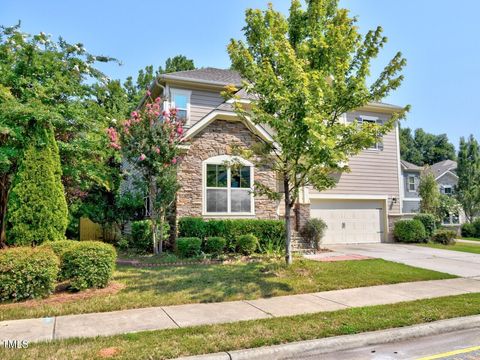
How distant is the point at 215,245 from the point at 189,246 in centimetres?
96

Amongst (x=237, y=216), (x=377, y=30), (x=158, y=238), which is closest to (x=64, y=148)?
(x=158, y=238)

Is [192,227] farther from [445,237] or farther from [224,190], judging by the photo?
[445,237]

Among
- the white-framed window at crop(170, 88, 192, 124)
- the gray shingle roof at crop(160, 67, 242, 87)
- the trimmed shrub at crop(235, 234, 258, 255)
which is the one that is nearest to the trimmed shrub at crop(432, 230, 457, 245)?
the trimmed shrub at crop(235, 234, 258, 255)

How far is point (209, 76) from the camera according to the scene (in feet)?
57.6

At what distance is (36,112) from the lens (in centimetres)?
Answer: 891

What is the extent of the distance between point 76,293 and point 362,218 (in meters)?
15.0

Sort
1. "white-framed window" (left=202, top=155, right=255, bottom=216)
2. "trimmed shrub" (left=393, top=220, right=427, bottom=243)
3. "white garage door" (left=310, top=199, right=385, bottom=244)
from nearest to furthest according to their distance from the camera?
"white-framed window" (left=202, top=155, right=255, bottom=216) → "white garage door" (left=310, top=199, right=385, bottom=244) → "trimmed shrub" (left=393, top=220, right=427, bottom=243)

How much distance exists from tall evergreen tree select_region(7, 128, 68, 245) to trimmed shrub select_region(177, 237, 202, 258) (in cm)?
409

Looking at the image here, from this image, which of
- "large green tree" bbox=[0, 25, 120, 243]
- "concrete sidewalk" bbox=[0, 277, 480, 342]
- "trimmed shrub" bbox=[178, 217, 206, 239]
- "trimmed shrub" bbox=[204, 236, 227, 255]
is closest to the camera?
"concrete sidewalk" bbox=[0, 277, 480, 342]

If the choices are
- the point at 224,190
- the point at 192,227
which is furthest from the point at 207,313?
the point at 224,190

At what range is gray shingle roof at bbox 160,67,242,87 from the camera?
16109mm

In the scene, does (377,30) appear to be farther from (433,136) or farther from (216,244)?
(433,136)

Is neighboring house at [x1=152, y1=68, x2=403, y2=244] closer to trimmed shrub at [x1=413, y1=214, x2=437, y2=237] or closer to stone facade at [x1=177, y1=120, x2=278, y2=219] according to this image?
stone facade at [x1=177, y1=120, x2=278, y2=219]

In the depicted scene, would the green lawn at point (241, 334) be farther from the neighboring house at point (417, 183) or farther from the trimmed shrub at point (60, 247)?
the neighboring house at point (417, 183)
